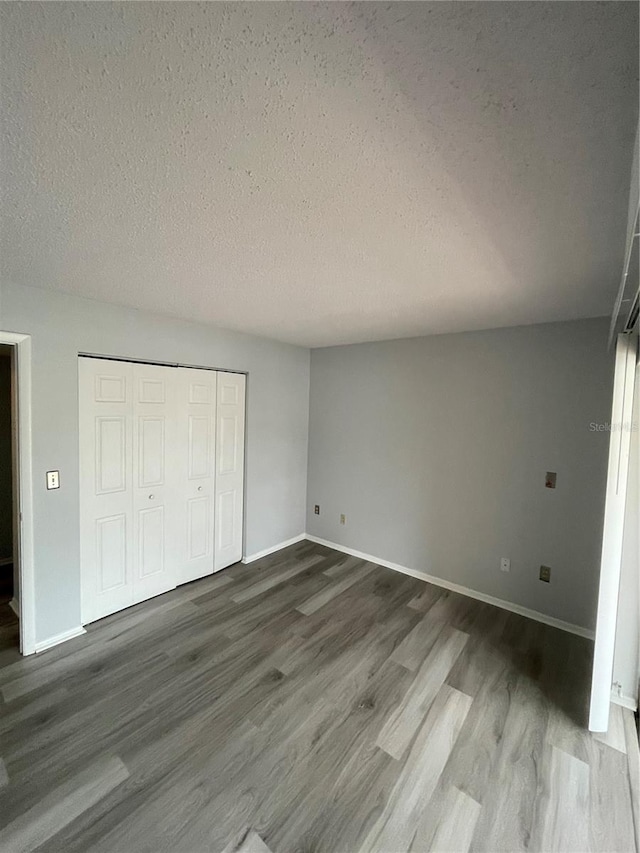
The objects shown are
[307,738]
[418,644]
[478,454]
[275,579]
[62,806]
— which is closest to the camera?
[62,806]

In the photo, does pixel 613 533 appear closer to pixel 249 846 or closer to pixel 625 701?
pixel 625 701

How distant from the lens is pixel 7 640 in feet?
7.70

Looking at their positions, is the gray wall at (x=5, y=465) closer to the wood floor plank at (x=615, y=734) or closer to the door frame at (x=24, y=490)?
the door frame at (x=24, y=490)

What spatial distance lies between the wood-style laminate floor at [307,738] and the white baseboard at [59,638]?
0.08 meters

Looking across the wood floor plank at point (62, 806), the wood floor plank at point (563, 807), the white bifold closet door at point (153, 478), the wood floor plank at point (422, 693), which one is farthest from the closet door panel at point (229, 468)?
the wood floor plank at point (563, 807)

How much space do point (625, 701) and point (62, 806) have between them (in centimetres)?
290

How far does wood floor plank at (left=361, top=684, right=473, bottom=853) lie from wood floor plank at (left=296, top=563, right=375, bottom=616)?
113 cm

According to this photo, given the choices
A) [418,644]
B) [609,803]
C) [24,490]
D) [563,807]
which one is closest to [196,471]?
[24,490]

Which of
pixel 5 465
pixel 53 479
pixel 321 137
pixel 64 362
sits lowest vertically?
pixel 5 465

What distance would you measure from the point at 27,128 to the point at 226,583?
3231 mm

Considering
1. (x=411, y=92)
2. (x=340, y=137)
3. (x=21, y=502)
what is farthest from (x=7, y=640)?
(x=411, y=92)

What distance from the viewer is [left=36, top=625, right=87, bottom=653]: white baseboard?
89.1 inches

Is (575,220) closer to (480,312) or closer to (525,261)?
(525,261)

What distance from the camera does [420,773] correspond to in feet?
5.07
